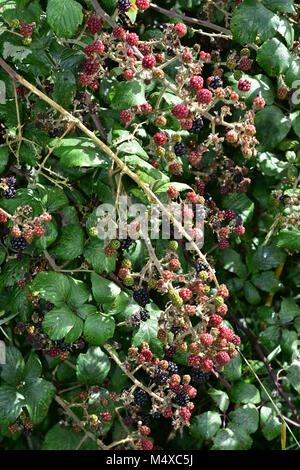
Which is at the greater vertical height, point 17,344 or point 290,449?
point 17,344

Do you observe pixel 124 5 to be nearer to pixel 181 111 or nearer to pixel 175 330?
pixel 181 111

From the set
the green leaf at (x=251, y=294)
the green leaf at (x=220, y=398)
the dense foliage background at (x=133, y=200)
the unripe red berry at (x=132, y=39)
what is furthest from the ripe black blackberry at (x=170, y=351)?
the unripe red berry at (x=132, y=39)

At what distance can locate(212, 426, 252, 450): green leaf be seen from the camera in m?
2.20

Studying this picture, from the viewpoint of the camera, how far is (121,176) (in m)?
1.92

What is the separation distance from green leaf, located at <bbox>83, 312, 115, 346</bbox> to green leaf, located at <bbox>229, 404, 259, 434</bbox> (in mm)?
593

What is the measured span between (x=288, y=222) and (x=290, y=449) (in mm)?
985

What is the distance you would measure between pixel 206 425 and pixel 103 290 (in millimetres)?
612

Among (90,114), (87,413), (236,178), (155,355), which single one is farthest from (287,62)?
(87,413)

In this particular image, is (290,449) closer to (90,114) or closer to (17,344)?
(17,344)

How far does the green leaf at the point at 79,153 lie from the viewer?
184cm

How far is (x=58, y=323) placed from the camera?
1.93 metres

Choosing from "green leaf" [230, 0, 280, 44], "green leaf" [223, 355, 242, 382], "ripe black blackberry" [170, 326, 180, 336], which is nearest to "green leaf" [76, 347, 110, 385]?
"ripe black blackberry" [170, 326, 180, 336]

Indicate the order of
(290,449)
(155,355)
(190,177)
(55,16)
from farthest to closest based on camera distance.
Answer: (290,449) → (190,177) → (155,355) → (55,16)

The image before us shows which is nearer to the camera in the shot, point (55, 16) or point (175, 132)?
point (55, 16)
